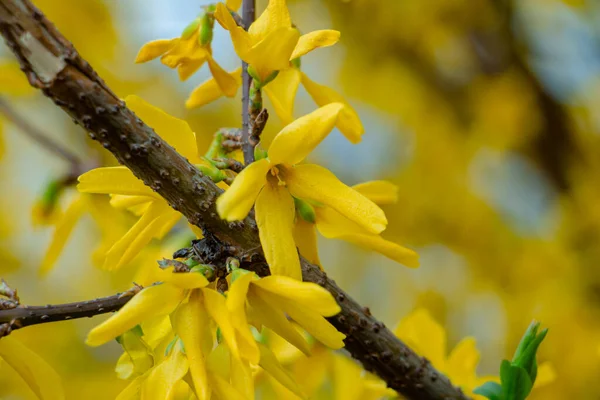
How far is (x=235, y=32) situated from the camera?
63 centimetres

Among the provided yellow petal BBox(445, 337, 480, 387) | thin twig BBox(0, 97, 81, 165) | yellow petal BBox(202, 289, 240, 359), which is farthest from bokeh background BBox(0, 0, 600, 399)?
yellow petal BBox(202, 289, 240, 359)

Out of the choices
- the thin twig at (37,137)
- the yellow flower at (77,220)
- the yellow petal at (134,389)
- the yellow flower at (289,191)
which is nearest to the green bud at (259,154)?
the yellow flower at (289,191)

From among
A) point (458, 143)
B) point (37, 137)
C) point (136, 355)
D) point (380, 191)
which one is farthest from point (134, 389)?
point (458, 143)

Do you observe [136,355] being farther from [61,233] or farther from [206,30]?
[61,233]

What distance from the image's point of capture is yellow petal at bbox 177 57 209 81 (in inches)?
30.5

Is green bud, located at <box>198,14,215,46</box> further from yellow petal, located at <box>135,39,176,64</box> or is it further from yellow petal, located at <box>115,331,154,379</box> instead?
yellow petal, located at <box>115,331,154,379</box>

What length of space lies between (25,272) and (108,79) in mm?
727

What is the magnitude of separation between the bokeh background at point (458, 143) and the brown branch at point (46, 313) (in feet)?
5.33

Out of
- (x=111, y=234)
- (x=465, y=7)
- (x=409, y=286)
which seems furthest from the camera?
(x=409, y=286)

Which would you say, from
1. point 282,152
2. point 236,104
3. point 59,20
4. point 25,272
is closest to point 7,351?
point 282,152

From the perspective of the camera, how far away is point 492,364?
9.15ft

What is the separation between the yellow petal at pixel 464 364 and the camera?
0.97m

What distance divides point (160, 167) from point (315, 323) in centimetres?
20

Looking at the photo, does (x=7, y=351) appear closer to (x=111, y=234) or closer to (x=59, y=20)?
(x=111, y=234)
